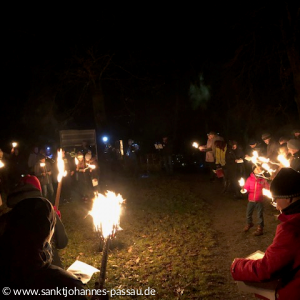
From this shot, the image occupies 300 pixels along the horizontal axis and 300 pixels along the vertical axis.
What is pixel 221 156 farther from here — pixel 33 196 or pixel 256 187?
pixel 33 196

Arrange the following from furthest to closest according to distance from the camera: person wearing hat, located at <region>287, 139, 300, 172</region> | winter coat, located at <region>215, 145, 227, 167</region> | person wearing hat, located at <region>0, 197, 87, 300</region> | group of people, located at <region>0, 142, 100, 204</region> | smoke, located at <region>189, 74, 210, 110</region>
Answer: smoke, located at <region>189, 74, 210, 110</region> → winter coat, located at <region>215, 145, 227, 167</region> → group of people, located at <region>0, 142, 100, 204</region> → person wearing hat, located at <region>287, 139, 300, 172</region> → person wearing hat, located at <region>0, 197, 87, 300</region>

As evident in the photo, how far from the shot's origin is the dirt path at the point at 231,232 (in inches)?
228

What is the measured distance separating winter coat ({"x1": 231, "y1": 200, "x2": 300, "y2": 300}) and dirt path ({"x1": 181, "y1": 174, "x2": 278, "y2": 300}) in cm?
274

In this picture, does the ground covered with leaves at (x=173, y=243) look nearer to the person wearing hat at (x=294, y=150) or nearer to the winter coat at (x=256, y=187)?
the winter coat at (x=256, y=187)

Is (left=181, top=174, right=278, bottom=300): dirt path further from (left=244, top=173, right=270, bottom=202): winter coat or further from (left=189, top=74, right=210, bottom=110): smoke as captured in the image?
(left=189, top=74, right=210, bottom=110): smoke

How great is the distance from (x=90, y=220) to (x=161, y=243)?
3022mm

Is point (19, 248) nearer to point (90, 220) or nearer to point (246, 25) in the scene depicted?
point (90, 220)

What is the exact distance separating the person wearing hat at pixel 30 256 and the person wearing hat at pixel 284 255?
4.66ft

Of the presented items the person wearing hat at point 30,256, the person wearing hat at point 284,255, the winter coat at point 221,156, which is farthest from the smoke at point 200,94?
the person wearing hat at point 30,256

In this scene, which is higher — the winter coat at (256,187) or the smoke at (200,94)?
the smoke at (200,94)

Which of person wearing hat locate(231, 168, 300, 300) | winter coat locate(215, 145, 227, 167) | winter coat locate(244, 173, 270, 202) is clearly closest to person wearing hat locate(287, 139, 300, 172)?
winter coat locate(244, 173, 270, 202)

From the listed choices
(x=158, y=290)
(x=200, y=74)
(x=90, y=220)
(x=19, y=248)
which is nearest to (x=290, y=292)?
(x=19, y=248)

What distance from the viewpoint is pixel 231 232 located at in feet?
25.4

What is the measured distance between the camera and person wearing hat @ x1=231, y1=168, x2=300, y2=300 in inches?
91.7
